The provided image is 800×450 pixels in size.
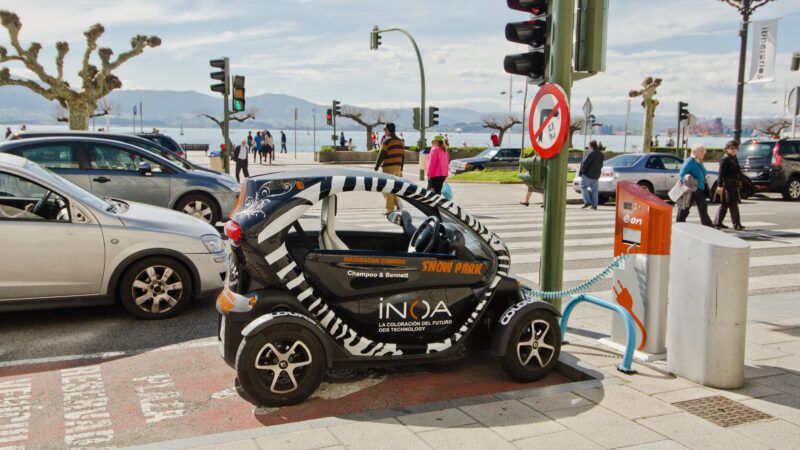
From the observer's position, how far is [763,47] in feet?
70.0

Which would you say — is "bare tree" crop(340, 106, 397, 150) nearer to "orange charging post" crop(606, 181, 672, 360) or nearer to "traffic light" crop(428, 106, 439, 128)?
"traffic light" crop(428, 106, 439, 128)

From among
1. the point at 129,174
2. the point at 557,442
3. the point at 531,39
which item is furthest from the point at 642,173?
the point at 557,442

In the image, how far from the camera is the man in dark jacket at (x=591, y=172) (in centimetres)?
1731

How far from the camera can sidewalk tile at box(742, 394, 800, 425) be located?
455cm

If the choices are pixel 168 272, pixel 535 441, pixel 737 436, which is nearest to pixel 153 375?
pixel 168 272

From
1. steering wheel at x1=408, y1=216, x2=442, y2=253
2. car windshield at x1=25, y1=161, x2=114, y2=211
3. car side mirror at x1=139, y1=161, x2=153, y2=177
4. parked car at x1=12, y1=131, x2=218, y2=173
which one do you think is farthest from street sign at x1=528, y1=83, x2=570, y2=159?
parked car at x1=12, y1=131, x2=218, y2=173

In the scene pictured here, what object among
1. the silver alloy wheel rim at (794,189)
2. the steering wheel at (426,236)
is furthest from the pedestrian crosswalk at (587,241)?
the silver alloy wheel rim at (794,189)

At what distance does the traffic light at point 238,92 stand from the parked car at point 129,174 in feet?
21.0

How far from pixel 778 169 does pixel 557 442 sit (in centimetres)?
1942

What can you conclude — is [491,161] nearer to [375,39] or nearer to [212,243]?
[375,39]

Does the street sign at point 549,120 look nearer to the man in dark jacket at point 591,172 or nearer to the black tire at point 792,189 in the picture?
the man in dark jacket at point 591,172

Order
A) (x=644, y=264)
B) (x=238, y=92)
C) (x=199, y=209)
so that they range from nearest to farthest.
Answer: (x=644, y=264)
(x=199, y=209)
(x=238, y=92)

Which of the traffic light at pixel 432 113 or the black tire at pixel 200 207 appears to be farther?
the traffic light at pixel 432 113

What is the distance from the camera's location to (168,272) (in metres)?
6.97
